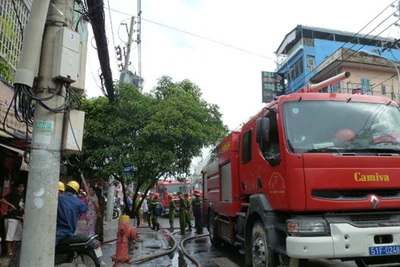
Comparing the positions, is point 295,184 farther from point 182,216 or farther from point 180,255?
point 182,216

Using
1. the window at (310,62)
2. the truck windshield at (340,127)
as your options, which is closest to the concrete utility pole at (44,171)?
the truck windshield at (340,127)

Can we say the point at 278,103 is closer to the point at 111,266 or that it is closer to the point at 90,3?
the point at 90,3

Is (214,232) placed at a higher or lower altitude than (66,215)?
lower

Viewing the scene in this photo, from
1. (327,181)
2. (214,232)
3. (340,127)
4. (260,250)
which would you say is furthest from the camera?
(214,232)

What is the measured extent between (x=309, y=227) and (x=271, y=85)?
2382 cm

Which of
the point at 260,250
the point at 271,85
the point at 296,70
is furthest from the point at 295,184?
the point at 296,70

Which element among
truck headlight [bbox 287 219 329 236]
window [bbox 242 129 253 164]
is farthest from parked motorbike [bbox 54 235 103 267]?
window [bbox 242 129 253 164]

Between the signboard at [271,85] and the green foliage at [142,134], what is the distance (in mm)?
15250

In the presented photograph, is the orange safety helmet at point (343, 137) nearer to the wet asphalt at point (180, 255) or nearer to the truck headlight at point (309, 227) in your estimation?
the truck headlight at point (309, 227)

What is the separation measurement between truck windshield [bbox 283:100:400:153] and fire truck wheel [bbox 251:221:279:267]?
59.3 inches

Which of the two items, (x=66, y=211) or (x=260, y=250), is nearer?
(x=66, y=211)

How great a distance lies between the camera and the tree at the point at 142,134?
10523mm

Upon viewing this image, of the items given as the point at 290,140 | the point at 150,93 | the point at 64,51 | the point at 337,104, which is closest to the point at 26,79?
the point at 64,51

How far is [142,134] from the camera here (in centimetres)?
1055
